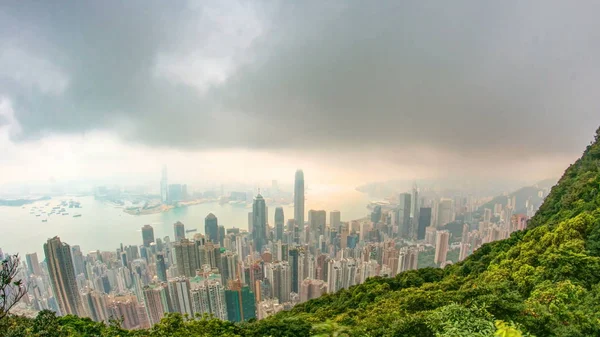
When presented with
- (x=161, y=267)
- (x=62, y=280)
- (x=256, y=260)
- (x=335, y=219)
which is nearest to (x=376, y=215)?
(x=335, y=219)

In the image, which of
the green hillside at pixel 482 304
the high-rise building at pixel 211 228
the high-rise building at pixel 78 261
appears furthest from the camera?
the high-rise building at pixel 211 228

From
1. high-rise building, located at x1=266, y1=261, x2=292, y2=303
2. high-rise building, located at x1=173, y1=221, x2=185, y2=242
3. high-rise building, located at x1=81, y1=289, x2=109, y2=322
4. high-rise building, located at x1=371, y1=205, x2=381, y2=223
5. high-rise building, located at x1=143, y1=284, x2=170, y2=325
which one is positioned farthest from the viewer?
high-rise building, located at x1=371, y1=205, x2=381, y2=223

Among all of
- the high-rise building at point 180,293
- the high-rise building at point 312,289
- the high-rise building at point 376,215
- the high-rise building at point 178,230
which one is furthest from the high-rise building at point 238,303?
the high-rise building at point 376,215

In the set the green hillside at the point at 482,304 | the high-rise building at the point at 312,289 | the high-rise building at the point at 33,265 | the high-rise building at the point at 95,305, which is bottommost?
the high-rise building at the point at 95,305

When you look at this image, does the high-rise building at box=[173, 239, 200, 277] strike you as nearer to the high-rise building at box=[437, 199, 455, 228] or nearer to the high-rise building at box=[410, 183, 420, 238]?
the high-rise building at box=[410, 183, 420, 238]

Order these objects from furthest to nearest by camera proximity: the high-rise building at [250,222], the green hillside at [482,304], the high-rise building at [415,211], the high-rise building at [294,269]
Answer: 1. the high-rise building at [415,211]
2. the high-rise building at [250,222]
3. the high-rise building at [294,269]
4. the green hillside at [482,304]

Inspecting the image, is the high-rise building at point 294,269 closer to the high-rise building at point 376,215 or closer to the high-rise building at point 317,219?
the high-rise building at point 317,219

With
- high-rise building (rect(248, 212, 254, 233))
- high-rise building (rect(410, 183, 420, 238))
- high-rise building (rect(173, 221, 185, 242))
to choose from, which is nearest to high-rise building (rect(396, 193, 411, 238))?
high-rise building (rect(410, 183, 420, 238))
